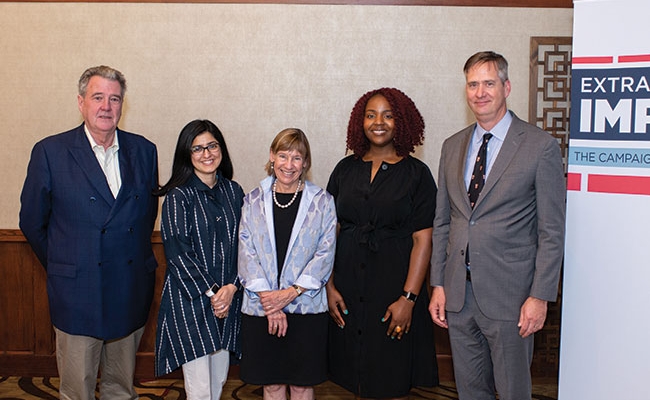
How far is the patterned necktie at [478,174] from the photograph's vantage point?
105 inches

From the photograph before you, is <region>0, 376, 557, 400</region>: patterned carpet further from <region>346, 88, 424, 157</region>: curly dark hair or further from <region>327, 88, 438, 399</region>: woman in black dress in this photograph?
<region>346, 88, 424, 157</region>: curly dark hair

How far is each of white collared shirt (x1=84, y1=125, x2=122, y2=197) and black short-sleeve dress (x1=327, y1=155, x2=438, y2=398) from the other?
107 cm

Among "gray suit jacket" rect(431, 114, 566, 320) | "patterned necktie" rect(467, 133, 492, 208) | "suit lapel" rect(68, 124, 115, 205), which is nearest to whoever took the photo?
"gray suit jacket" rect(431, 114, 566, 320)

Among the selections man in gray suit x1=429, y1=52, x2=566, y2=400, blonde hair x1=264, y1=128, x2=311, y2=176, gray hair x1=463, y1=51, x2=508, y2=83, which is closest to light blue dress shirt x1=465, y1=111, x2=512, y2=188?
man in gray suit x1=429, y1=52, x2=566, y2=400

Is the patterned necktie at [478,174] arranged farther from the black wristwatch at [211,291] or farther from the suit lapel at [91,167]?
the suit lapel at [91,167]

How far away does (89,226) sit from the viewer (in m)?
2.93

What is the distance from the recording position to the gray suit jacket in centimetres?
253

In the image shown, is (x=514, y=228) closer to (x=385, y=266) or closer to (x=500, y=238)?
(x=500, y=238)

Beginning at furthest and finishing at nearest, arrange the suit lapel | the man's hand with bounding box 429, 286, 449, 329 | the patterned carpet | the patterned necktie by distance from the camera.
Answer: the patterned carpet, the suit lapel, the man's hand with bounding box 429, 286, 449, 329, the patterned necktie

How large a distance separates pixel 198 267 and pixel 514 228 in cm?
139

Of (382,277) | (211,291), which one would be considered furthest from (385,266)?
(211,291)

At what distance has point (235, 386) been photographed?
13.5 feet

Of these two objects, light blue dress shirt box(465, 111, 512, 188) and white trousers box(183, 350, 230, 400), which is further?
white trousers box(183, 350, 230, 400)

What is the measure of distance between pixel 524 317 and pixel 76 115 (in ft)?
10.0
